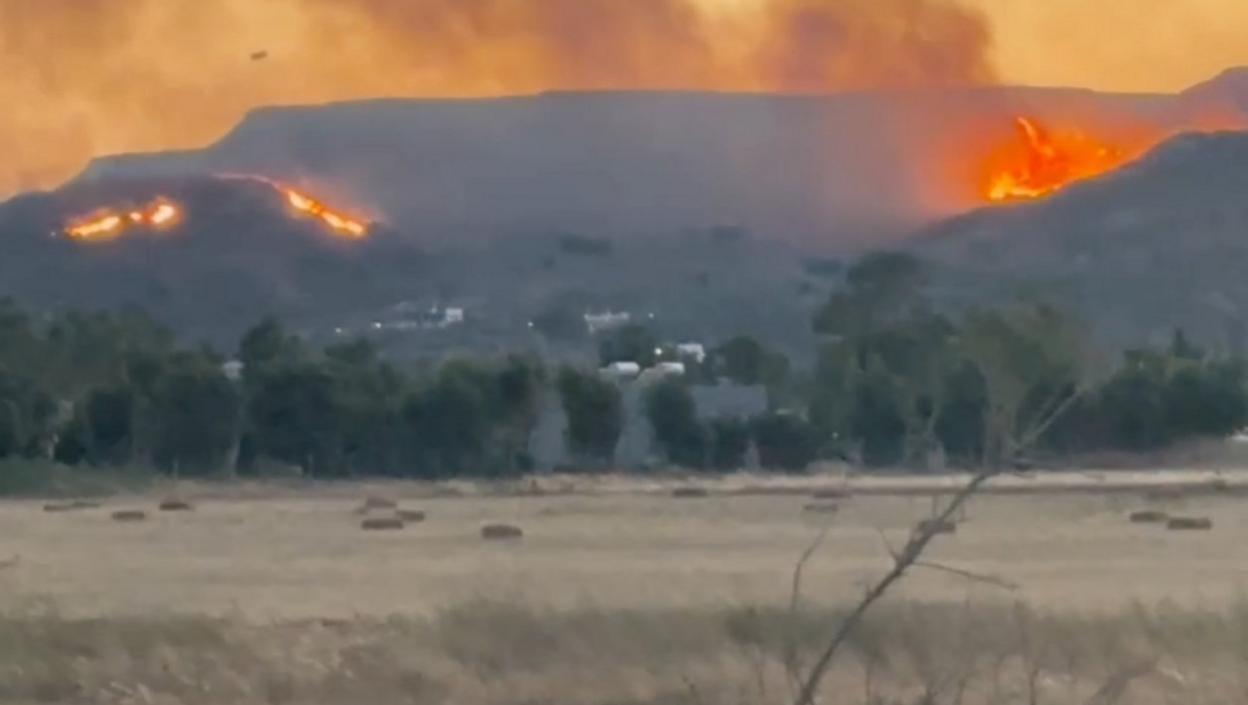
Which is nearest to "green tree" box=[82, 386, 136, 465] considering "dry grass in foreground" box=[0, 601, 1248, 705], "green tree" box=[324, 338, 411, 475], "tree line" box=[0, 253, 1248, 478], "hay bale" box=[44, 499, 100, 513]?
"tree line" box=[0, 253, 1248, 478]

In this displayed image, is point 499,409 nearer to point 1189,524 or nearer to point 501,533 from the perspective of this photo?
point 501,533

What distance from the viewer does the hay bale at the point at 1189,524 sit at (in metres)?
40.7

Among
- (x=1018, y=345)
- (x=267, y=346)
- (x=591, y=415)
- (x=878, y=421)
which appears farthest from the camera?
(x=267, y=346)

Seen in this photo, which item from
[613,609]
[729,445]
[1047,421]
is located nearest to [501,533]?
[613,609]

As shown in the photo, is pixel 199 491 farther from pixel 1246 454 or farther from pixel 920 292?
pixel 920 292

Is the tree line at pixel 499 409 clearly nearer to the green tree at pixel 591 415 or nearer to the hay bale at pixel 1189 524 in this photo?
the green tree at pixel 591 415

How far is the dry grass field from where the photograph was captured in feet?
63.7

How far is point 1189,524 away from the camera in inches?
1628

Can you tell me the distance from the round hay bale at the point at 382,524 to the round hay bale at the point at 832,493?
947cm

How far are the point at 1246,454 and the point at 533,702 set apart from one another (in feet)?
195

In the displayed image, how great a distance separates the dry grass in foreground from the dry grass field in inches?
1.4

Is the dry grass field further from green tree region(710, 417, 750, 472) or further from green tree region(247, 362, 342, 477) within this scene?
green tree region(710, 417, 750, 472)

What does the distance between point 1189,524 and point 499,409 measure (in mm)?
34357

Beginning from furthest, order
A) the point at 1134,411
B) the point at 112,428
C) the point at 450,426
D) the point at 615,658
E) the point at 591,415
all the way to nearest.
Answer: the point at 591,415
the point at 1134,411
the point at 112,428
the point at 450,426
the point at 615,658
